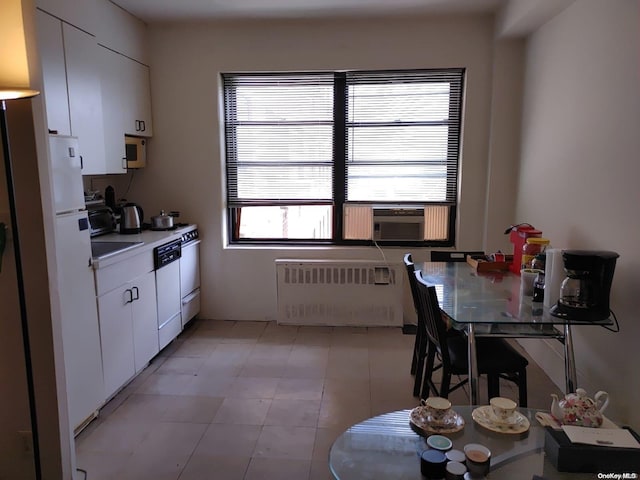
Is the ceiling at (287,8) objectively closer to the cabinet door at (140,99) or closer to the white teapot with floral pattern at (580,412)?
the cabinet door at (140,99)

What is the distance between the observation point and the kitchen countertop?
8.95 feet

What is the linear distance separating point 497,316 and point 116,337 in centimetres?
220

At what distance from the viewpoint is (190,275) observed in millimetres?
4113

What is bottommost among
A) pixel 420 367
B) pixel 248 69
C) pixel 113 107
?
pixel 420 367

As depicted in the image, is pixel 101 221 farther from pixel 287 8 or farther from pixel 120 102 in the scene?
pixel 287 8

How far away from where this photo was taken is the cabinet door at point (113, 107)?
3348 mm

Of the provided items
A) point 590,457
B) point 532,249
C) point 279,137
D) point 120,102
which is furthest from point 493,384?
point 120,102

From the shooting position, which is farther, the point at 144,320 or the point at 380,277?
the point at 380,277

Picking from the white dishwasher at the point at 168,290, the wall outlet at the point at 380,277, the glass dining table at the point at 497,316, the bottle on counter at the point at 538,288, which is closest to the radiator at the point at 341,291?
the wall outlet at the point at 380,277

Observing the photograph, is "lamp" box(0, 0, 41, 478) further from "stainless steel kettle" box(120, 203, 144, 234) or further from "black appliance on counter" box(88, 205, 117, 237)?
"stainless steel kettle" box(120, 203, 144, 234)

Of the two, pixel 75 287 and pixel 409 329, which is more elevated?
pixel 75 287

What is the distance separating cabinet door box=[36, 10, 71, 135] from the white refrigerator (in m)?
0.39

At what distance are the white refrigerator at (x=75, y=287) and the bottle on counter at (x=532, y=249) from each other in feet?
8.23

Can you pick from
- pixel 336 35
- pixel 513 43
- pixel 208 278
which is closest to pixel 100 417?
pixel 208 278
